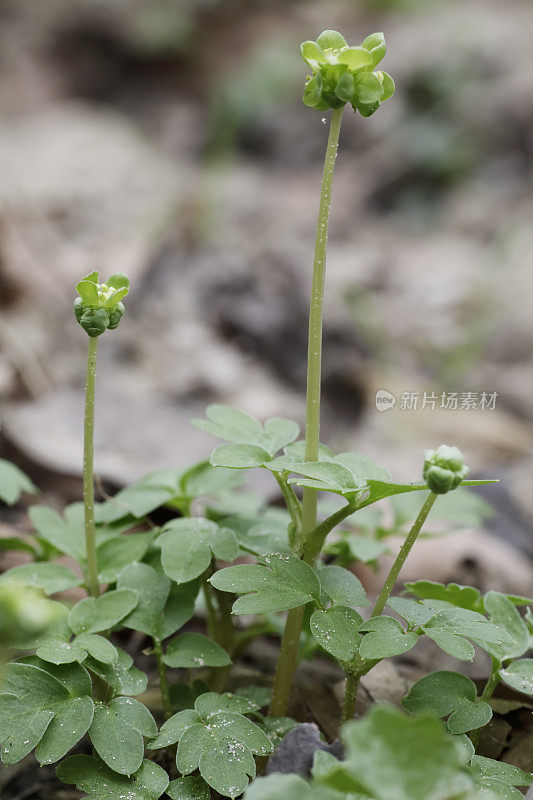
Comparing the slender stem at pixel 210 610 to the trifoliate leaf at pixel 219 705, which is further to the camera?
the slender stem at pixel 210 610

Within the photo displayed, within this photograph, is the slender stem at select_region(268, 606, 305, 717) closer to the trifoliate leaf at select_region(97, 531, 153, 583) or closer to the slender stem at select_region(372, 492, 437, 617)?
the slender stem at select_region(372, 492, 437, 617)

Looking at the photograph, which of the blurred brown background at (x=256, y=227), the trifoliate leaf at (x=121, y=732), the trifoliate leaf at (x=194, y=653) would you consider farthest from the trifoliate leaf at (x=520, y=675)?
the blurred brown background at (x=256, y=227)

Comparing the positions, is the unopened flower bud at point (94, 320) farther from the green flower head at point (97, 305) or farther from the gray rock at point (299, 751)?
the gray rock at point (299, 751)

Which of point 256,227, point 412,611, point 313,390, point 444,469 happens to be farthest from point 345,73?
point 256,227

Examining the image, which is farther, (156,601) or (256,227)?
(256,227)

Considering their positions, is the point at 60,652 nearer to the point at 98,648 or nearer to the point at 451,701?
the point at 98,648

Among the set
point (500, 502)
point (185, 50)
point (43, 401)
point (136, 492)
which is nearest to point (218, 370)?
point (43, 401)
